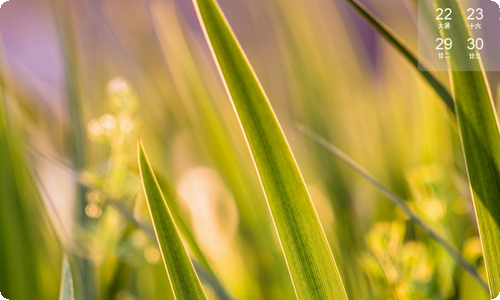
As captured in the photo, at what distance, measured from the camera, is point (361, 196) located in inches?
23.4

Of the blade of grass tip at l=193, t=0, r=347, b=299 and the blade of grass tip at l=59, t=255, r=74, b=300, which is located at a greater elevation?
the blade of grass tip at l=193, t=0, r=347, b=299

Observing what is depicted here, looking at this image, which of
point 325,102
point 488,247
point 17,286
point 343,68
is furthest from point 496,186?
point 343,68

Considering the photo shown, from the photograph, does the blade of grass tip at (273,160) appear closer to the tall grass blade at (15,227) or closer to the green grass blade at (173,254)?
the green grass blade at (173,254)

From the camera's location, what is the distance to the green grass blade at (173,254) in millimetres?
213

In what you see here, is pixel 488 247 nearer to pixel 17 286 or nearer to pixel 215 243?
pixel 17 286

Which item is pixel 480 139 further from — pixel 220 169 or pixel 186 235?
pixel 220 169

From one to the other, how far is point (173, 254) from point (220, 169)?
342 millimetres

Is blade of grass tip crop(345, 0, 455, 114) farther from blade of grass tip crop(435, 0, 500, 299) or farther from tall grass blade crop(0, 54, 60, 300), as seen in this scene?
tall grass blade crop(0, 54, 60, 300)

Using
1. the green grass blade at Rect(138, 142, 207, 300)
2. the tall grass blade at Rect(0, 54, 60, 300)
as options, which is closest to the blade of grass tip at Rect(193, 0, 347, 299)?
the green grass blade at Rect(138, 142, 207, 300)

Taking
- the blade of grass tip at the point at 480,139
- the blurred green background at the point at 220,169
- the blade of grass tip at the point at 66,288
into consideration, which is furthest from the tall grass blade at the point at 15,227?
the blade of grass tip at the point at 480,139

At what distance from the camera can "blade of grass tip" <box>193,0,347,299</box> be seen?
0.68 ft

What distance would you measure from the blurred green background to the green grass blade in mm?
71

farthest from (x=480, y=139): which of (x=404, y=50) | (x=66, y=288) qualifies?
(x=66, y=288)

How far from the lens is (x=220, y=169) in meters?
0.56
